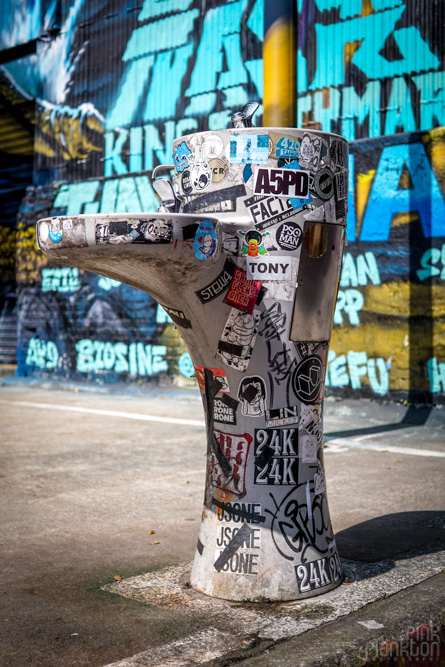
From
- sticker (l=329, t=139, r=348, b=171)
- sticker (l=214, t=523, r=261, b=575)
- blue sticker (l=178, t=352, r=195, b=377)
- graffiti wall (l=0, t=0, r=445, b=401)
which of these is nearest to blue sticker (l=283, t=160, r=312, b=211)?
sticker (l=329, t=139, r=348, b=171)

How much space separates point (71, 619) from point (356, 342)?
754cm

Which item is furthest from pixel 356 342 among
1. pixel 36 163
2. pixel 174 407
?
pixel 36 163

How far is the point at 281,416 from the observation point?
317 cm

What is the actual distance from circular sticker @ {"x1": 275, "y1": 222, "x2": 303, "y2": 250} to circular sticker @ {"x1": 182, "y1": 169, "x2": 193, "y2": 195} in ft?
1.47

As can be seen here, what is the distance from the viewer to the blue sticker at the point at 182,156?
10.6 feet

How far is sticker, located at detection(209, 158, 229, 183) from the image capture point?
3119mm

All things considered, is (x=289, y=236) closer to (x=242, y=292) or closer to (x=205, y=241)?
(x=242, y=292)

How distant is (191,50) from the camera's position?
1270 centimetres

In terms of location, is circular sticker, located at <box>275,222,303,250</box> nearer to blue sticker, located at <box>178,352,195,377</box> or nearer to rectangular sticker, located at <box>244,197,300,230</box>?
rectangular sticker, located at <box>244,197,300,230</box>

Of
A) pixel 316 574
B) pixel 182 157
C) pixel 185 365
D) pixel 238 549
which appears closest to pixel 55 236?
pixel 182 157

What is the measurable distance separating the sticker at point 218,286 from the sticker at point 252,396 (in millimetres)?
398

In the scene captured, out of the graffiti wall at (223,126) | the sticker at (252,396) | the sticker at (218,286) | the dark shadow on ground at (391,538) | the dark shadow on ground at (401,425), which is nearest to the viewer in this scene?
the sticker at (218,286)

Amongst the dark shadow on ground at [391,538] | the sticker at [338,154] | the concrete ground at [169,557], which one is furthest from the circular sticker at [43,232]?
the dark shadow on ground at [391,538]

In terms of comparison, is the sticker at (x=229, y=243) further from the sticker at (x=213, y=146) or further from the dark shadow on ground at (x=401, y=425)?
the dark shadow on ground at (x=401, y=425)
